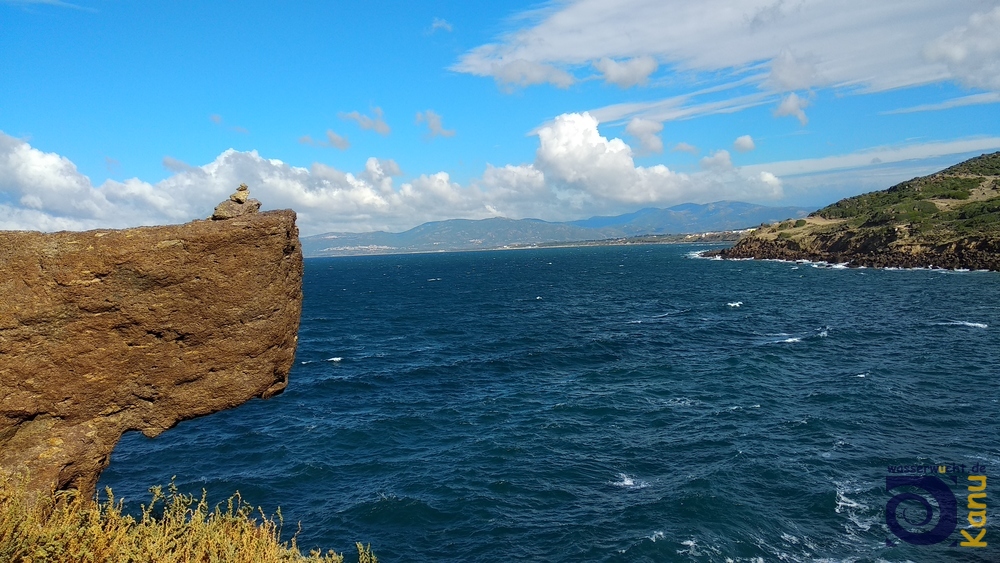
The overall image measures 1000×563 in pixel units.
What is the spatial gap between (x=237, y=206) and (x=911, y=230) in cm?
15770

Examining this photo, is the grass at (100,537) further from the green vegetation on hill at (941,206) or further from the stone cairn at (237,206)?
the green vegetation on hill at (941,206)

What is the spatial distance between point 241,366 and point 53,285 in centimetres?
422

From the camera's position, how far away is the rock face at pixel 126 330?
11383mm

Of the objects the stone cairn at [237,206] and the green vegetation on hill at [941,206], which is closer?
the stone cairn at [237,206]

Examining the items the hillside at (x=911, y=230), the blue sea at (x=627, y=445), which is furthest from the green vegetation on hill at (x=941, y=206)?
the blue sea at (x=627, y=445)

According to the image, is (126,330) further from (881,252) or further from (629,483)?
(881,252)

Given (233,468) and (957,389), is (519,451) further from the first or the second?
(957,389)

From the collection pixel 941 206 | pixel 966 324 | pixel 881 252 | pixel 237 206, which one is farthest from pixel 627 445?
pixel 941 206

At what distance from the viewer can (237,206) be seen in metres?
14.1

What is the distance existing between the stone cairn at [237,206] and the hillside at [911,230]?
128 m

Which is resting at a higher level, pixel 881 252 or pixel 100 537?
pixel 100 537

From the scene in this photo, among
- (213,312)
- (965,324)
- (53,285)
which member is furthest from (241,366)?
(965,324)

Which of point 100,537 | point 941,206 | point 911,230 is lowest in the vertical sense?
point 100,537

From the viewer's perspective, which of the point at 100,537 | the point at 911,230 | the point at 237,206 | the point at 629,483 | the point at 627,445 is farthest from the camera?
the point at 911,230
